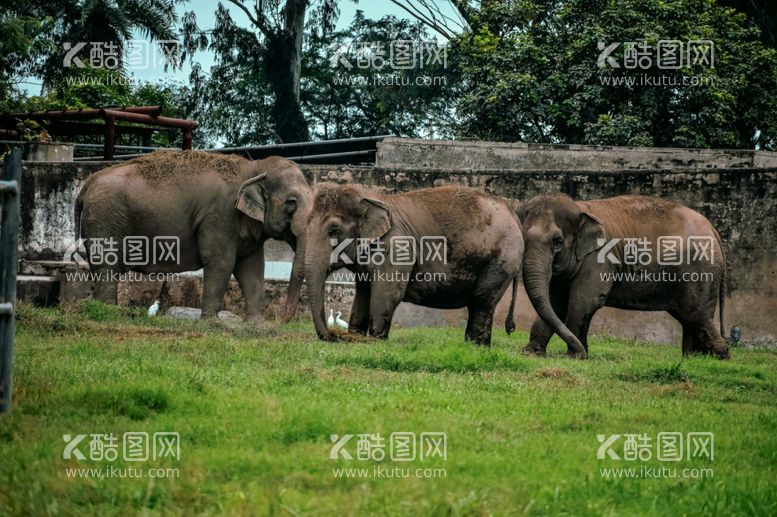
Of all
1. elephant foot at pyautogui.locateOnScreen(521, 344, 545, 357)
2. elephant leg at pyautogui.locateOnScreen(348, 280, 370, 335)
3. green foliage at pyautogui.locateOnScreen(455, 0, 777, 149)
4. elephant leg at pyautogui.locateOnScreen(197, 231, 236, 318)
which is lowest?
elephant foot at pyautogui.locateOnScreen(521, 344, 545, 357)

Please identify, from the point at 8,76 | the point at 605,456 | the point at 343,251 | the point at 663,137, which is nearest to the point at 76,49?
the point at 8,76

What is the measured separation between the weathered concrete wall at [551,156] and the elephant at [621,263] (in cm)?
774

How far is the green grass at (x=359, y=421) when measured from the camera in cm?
598

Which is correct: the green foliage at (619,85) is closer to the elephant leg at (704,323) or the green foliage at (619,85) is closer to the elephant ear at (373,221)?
the elephant leg at (704,323)

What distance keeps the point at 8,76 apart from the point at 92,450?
29.6m

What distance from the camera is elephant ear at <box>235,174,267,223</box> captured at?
1530cm

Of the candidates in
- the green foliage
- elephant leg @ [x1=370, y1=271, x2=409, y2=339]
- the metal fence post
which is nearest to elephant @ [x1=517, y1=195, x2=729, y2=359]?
elephant leg @ [x1=370, y1=271, x2=409, y2=339]

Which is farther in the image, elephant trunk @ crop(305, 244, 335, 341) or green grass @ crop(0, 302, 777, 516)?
elephant trunk @ crop(305, 244, 335, 341)

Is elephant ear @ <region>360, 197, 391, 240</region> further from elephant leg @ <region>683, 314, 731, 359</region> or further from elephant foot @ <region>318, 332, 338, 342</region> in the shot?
elephant leg @ <region>683, 314, 731, 359</region>

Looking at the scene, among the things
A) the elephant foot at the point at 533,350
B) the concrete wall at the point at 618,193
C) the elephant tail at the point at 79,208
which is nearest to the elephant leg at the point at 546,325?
the elephant foot at the point at 533,350

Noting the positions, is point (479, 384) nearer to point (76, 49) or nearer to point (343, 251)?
point (343, 251)

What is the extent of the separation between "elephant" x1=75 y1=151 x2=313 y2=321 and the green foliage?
42.1 ft

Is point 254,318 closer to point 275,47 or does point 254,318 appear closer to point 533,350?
point 533,350

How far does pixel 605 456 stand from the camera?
7195mm
